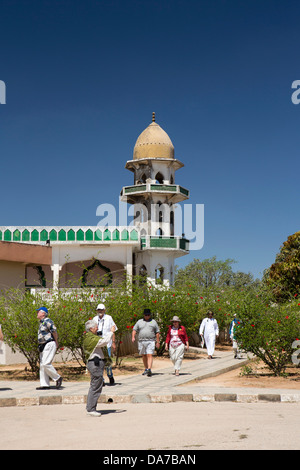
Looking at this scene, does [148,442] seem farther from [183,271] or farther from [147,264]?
[183,271]

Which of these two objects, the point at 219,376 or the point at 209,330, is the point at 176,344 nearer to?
the point at 219,376

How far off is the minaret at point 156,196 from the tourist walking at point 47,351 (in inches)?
1015

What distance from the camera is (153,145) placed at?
38.8 meters

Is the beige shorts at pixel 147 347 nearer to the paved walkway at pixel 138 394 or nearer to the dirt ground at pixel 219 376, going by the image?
the dirt ground at pixel 219 376

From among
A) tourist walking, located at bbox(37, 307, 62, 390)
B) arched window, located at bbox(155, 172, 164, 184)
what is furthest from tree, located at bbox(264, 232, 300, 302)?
tourist walking, located at bbox(37, 307, 62, 390)

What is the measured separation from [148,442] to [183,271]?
59.8 meters

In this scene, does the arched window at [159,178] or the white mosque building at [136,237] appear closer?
the white mosque building at [136,237]

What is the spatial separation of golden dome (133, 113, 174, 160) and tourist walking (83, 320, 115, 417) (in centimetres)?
3083

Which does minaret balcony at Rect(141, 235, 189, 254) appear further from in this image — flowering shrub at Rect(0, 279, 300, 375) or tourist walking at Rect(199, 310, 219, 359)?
flowering shrub at Rect(0, 279, 300, 375)

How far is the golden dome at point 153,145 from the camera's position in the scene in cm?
3862

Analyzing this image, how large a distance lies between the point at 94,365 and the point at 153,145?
31612 millimetres

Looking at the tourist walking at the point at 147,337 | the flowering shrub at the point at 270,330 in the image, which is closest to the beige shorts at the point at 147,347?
the tourist walking at the point at 147,337

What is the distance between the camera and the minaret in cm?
3703

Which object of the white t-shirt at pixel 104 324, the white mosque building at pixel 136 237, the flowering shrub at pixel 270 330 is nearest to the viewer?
the white t-shirt at pixel 104 324
